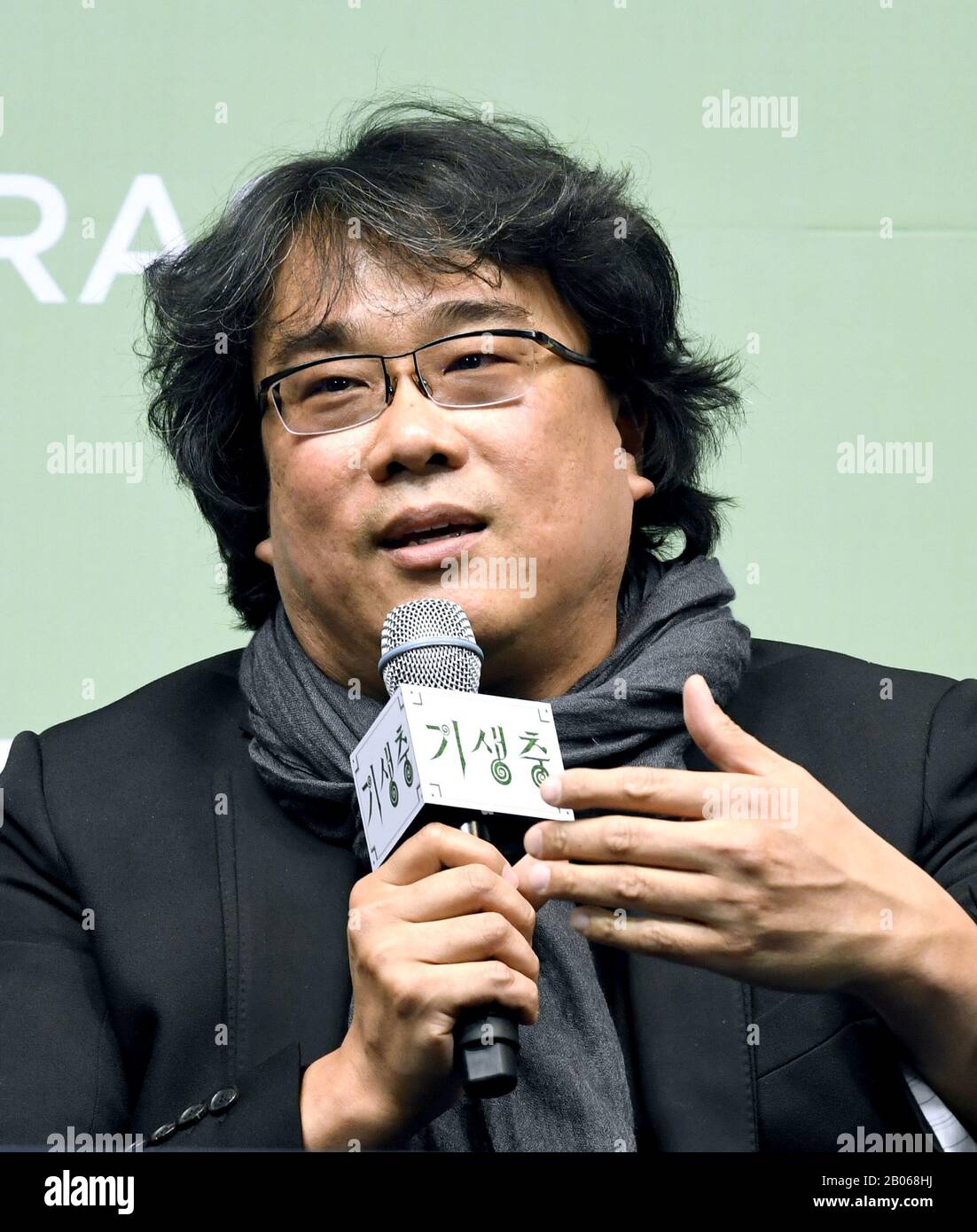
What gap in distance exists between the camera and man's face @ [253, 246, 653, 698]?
6.68 feet

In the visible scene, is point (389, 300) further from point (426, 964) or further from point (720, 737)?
point (426, 964)

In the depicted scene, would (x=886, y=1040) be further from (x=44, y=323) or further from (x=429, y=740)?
(x=44, y=323)

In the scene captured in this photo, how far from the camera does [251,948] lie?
2.03 m

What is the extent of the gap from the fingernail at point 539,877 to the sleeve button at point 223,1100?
498 mm

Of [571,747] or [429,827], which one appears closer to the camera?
[429,827]

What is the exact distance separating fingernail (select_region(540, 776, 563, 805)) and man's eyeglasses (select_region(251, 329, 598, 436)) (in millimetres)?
728

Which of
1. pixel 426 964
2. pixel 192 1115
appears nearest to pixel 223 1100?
pixel 192 1115

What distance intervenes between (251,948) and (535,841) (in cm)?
64

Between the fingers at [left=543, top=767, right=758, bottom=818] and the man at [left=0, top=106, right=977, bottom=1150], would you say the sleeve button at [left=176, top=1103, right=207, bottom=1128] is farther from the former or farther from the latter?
the fingers at [left=543, top=767, right=758, bottom=818]

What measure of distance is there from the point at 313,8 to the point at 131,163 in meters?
Answer: 0.42

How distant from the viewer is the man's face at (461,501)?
2.04 metres

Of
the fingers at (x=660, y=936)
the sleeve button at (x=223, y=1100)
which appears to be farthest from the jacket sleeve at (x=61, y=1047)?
the fingers at (x=660, y=936)

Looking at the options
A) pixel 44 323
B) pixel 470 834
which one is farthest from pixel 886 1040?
pixel 44 323

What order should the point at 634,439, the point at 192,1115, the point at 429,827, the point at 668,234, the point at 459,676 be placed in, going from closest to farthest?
1. the point at 429,827
2. the point at 459,676
3. the point at 192,1115
4. the point at 634,439
5. the point at 668,234
